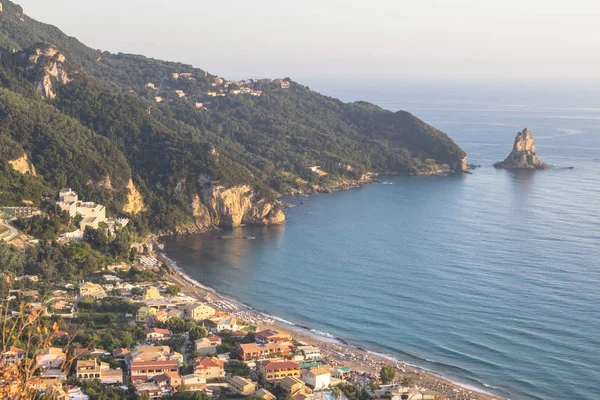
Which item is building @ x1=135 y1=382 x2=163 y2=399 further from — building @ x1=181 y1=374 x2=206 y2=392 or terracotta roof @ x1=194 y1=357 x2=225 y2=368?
terracotta roof @ x1=194 y1=357 x2=225 y2=368

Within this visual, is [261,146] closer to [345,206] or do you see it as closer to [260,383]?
[345,206]

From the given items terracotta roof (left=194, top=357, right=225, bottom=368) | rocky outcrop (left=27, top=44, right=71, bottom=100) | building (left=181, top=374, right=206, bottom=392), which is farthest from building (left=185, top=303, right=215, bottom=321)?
rocky outcrop (left=27, top=44, right=71, bottom=100)

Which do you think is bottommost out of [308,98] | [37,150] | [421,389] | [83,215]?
[421,389]

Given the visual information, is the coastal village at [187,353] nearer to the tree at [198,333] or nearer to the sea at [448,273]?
the tree at [198,333]

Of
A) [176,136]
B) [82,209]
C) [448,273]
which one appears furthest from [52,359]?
[176,136]

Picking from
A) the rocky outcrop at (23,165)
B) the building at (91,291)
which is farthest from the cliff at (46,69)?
the building at (91,291)

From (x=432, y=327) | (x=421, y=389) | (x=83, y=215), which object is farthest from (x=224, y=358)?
(x=83, y=215)

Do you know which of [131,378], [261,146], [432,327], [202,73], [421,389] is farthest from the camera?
[202,73]
